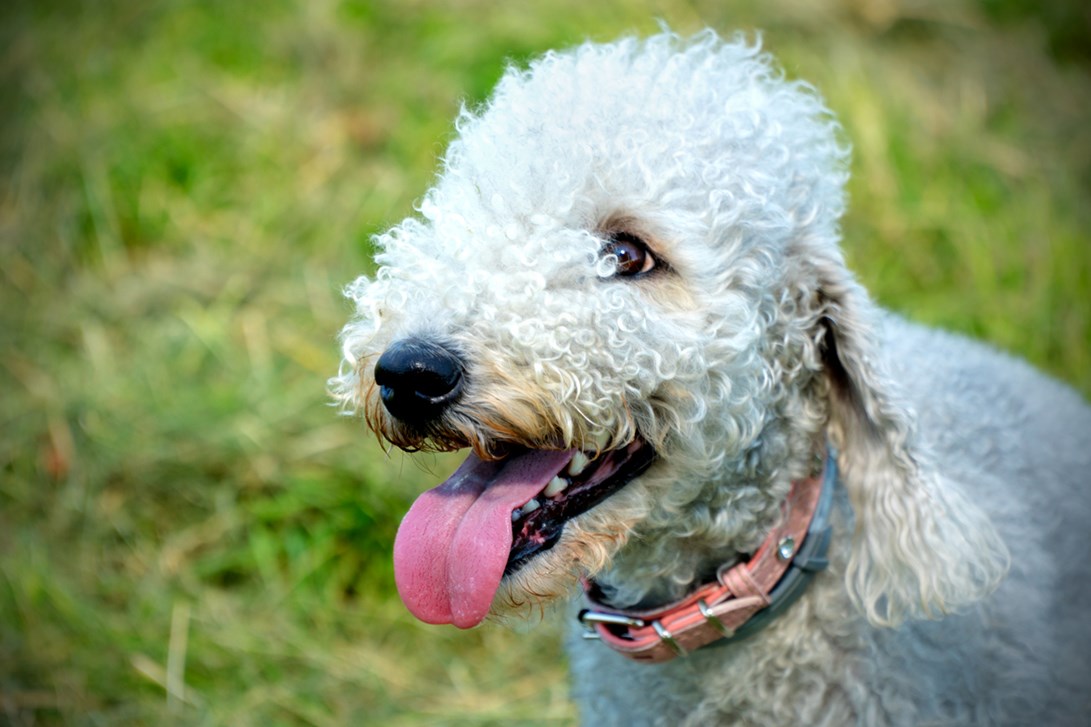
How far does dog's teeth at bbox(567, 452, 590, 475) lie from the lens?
1828 mm

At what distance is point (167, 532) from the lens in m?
3.62

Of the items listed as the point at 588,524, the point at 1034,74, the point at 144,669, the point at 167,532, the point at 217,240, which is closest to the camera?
the point at 588,524

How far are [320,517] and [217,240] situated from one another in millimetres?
1736

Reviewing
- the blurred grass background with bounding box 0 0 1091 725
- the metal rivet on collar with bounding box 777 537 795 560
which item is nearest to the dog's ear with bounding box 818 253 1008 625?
the metal rivet on collar with bounding box 777 537 795 560

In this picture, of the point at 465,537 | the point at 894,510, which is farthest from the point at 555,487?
the point at 894,510

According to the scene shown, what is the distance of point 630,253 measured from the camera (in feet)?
6.14

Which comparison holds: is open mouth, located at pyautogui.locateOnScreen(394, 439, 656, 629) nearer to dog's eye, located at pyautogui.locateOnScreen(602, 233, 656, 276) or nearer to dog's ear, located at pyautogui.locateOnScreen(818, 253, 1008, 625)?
dog's eye, located at pyautogui.locateOnScreen(602, 233, 656, 276)

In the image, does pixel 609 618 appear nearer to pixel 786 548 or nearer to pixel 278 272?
pixel 786 548

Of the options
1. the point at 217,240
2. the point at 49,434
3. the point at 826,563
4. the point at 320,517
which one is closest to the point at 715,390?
the point at 826,563

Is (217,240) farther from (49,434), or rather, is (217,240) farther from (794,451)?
(794,451)

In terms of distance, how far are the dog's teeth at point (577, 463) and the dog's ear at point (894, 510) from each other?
534mm

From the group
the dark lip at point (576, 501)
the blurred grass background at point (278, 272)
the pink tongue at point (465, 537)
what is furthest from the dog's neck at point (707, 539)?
the blurred grass background at point (278, 272)

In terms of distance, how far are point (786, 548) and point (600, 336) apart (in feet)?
1.86

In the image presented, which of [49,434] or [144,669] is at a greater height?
[49,434]
